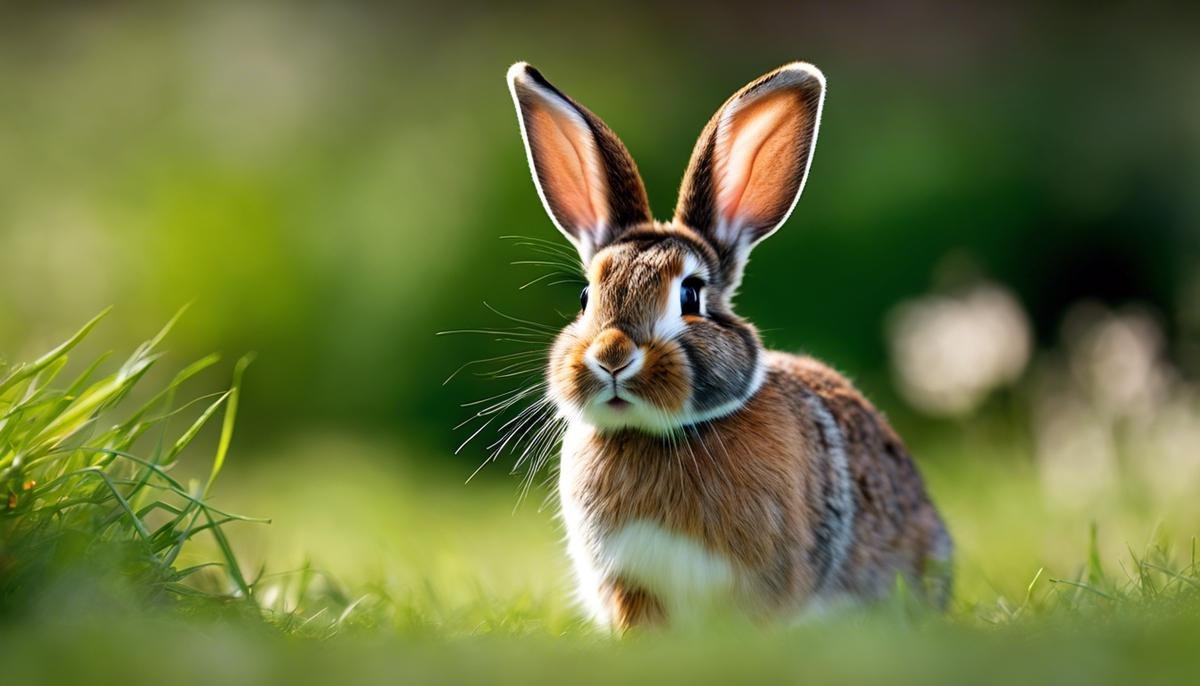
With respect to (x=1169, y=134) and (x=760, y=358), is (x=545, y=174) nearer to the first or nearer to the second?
(x=760, y=358)

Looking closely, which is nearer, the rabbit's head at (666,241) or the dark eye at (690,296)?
the rabbit's head at (666,241)

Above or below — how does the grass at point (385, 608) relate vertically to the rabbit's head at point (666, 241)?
below

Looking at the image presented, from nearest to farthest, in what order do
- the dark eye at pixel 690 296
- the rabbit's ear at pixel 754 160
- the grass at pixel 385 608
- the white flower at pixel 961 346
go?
the grass at pixel 385 608
the dark eye at pixel 690 296
the rabbit's ear at pixel 754 160
the white flower at pixel 961 346

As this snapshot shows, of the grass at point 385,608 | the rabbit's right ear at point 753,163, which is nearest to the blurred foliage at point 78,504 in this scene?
the grass at point 385,608

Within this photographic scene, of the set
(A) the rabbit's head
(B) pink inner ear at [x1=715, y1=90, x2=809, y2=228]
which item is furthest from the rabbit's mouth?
(B) pink inner ear at [x1=715, y1=90, x2=809, y2=228]

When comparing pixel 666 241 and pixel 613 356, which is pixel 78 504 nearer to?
pixel 613 356

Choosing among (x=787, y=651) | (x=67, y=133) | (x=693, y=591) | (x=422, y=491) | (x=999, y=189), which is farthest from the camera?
(x=67, y=133)

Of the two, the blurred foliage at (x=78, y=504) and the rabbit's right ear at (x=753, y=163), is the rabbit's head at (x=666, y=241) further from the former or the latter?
the blurred foliage at (x=78, y=504)

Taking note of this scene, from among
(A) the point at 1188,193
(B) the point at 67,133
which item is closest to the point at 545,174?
(A) the point at 1188,193

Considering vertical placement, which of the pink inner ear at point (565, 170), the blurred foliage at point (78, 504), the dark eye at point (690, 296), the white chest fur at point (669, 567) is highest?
the pink inner ear at point (565, 170)
